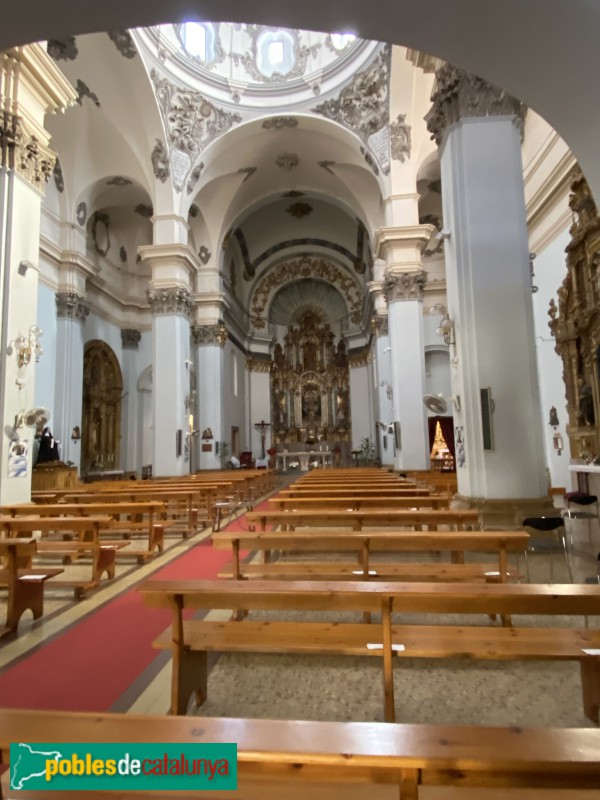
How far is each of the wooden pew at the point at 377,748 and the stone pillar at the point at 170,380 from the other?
483 inches

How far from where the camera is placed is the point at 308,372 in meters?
25.4

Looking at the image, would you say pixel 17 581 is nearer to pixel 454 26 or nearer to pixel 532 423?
pixel 454 26

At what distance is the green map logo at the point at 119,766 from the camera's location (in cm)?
107

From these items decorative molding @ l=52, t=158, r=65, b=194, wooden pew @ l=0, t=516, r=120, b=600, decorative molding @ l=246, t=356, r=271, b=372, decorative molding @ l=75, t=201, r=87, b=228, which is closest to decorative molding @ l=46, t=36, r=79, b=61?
decorative molding @ l=52, t=158, r=65, b=194

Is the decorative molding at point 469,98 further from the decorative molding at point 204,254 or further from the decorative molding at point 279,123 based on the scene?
the decorative molding at point 204,254

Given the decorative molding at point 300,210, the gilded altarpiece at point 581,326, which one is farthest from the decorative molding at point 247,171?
the gilded altarpiece at point 581,326

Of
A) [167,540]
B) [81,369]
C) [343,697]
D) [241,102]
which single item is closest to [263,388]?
[81,369]

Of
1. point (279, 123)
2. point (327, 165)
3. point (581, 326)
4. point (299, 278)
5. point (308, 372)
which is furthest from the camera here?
point (308, 372)

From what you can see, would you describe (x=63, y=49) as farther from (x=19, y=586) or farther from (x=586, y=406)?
(x=586, y=406)

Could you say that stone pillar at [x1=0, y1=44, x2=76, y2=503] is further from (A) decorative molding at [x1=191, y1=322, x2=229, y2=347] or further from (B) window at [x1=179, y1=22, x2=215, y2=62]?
(A) decorative molding at [x1=191, y1=322, x2=229, y2=347]

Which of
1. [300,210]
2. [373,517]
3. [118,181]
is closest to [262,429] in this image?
[300,210]

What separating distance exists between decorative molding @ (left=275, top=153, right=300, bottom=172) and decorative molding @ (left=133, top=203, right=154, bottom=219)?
15.8 ft

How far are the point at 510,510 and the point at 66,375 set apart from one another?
41.5 feet

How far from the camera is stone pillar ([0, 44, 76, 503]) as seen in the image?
6.71 meters
